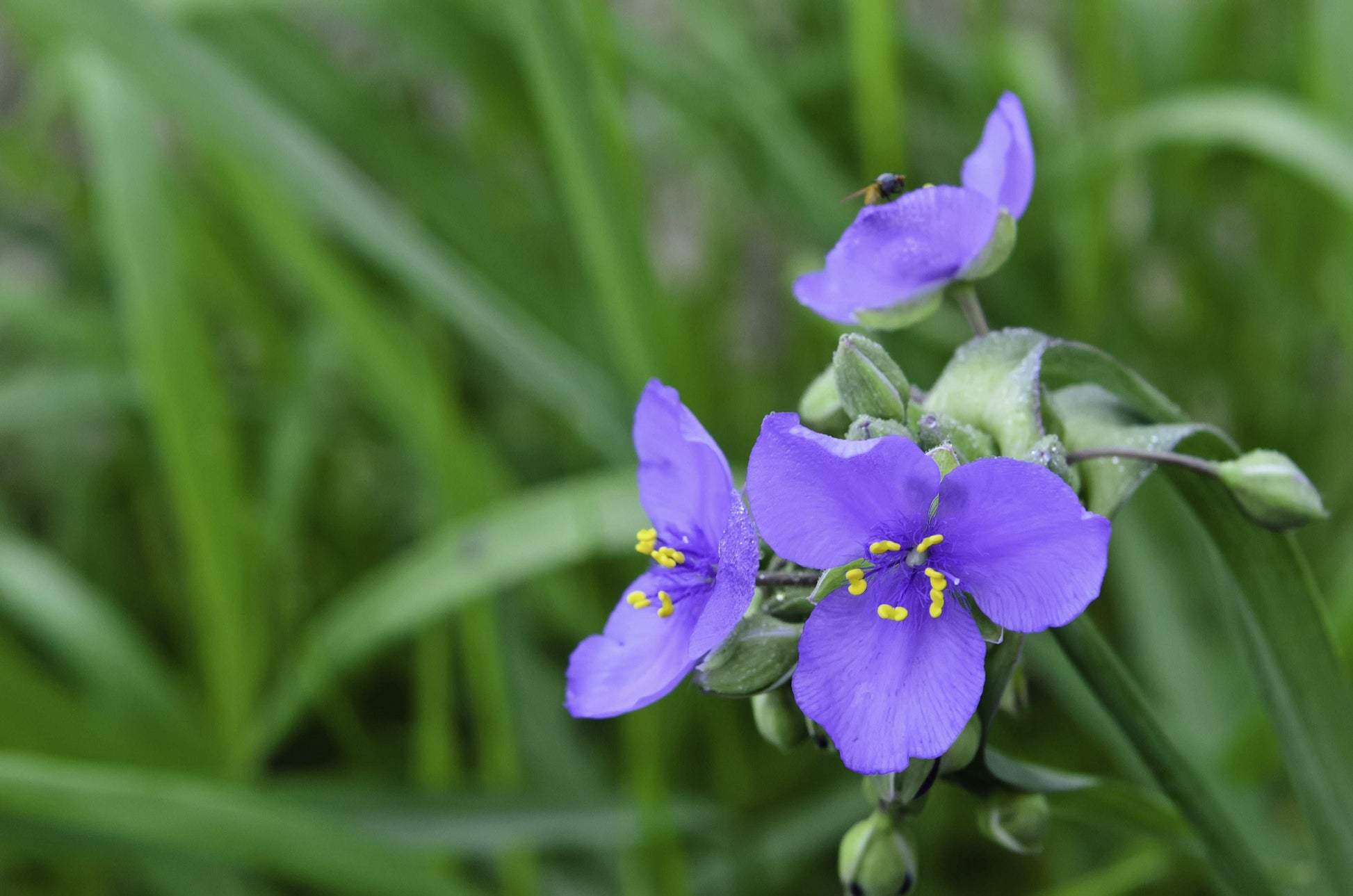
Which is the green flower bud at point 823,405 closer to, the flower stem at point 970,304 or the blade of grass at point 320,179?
the flower stem at point 970,304

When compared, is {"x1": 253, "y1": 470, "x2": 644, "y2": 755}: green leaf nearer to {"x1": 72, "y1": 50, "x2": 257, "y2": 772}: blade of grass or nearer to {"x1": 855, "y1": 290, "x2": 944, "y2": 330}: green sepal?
{"x1": 72, "y1": 50, "x2": 257, "y2": 772}: blade of grass

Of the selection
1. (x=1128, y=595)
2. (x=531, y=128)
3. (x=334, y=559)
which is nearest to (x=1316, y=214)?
(x=1128, y=595)

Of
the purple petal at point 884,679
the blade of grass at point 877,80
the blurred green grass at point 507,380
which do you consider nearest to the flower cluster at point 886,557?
the purple petal at point 884,679

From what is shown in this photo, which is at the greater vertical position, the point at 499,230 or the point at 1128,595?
the point at 499,230

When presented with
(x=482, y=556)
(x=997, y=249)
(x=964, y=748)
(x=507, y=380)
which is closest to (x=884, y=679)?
(x=964, y=748)

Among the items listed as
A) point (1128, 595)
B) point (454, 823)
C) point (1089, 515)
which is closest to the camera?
point (1089, 515)

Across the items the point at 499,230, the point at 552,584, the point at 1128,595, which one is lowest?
the point at 1128,595

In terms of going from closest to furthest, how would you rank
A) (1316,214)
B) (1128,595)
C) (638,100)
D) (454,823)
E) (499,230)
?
(454,823) < (1128,595) < (1316,214) < (499,230) < (638,100)

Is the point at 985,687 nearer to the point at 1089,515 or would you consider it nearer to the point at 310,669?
the point at 1089,515
